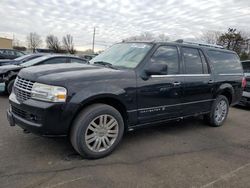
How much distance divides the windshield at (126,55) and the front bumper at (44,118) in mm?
1469

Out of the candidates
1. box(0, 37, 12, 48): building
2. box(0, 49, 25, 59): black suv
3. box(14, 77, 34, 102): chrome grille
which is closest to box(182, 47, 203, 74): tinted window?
box(14, 77, 34, 102): chrome grille

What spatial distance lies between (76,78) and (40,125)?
0.78 m

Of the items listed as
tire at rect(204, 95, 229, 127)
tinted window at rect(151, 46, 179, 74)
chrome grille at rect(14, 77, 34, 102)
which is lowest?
tire at rect(204, 95, 229, 127)

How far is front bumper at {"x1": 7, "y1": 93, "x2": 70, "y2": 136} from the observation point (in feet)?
11.1

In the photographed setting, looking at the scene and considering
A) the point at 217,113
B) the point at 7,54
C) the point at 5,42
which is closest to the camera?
the point at 217,113

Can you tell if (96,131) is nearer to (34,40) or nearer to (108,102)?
(108,102)

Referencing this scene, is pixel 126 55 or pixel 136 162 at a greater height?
pixel 126 55

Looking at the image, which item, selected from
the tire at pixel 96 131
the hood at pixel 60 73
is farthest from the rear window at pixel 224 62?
the tire at pixel 96 131

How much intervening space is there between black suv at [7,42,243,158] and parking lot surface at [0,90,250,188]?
381 millimetres

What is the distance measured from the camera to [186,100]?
5023 millimetres

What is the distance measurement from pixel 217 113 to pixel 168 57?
2.16m

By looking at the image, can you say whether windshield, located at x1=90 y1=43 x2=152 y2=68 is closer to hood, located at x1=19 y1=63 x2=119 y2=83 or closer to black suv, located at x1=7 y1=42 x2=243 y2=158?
black suv, located at x1=7 y1=42 x2=243 y2=158

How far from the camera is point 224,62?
244 inches

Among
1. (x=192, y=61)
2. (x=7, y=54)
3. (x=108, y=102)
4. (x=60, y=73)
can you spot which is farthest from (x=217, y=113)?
(x=7, y=54)
